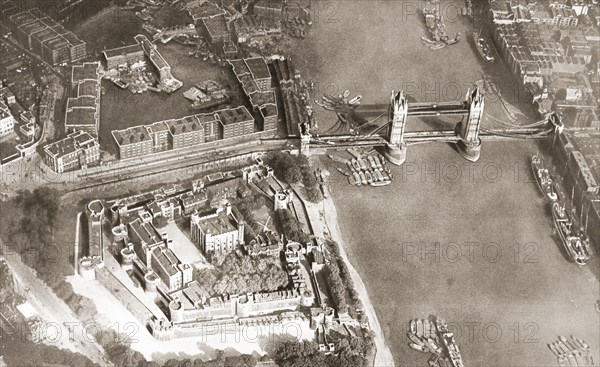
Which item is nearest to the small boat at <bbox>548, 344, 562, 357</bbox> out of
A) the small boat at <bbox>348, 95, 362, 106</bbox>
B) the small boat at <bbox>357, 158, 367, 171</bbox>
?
the small boat at <bbox>357, 158, 367, 171</bbox>

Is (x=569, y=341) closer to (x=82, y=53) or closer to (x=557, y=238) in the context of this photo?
(x=557, y=238)

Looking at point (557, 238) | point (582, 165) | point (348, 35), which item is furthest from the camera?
point (348, 35)

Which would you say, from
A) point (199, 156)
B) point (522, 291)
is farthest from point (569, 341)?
point (199, 156)

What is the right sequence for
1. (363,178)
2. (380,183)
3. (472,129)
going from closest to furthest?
(380,183)
(363,178)
(472,129)

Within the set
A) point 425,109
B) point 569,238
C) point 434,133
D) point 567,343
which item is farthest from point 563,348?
point 425,109

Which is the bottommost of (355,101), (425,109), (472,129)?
(355,101)

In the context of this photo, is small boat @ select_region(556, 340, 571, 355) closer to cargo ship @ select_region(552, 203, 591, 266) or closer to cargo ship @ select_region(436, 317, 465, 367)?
cargo ship @ select_region(436, 317, 465, 367)

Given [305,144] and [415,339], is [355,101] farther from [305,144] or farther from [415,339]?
[415,339]
